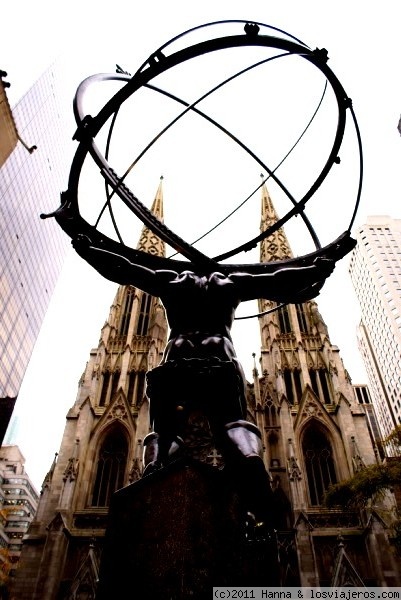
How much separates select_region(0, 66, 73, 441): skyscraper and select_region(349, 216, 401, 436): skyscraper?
44.7 meters

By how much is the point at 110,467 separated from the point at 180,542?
1071 inches

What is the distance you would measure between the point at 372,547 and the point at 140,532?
2321 centimetres

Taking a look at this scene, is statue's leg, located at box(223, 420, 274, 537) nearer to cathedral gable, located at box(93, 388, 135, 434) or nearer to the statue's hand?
the statue's hand

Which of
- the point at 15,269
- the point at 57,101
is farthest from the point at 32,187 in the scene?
the point at 57,101

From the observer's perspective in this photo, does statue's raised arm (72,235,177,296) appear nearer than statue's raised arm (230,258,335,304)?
Yes

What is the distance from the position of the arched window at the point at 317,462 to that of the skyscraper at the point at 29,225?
23.8 meters

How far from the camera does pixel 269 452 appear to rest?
1107 inches

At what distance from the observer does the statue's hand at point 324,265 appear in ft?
13.7

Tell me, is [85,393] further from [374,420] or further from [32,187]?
[374,420]

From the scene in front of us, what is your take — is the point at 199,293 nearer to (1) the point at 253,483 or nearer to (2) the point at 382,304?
(1) the point at 253,483

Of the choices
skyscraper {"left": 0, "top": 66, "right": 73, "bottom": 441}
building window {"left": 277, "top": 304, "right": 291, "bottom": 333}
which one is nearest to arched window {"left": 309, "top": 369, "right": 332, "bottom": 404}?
building window {"left": 277, "top": 304, "right": 291, "bottom": 333}

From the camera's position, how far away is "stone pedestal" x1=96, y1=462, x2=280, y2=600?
251 cm

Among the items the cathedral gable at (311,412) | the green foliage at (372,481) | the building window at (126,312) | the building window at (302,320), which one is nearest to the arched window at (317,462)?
the cathedral gable at (311,412)

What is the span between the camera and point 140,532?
A: 276 cm
